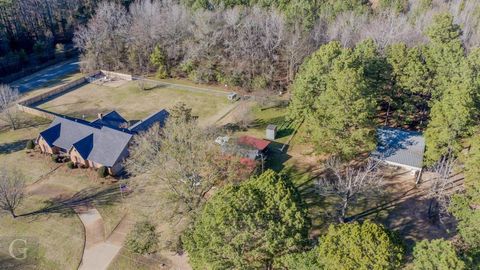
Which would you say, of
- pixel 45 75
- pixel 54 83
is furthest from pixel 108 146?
pixel 45 75

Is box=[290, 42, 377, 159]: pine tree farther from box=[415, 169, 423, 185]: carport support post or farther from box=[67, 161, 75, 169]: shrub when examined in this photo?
box=[67, 161, 75, 169]: shrub

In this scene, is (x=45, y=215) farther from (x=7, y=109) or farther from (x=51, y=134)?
(x=7, y=109)

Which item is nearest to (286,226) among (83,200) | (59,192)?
(83,200)

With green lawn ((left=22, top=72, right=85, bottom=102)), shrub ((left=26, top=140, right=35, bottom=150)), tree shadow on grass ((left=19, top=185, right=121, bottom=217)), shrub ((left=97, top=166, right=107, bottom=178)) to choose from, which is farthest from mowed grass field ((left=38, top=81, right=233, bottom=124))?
tree shadow on grass ((left=19, top=185, right=121, bottom=217))

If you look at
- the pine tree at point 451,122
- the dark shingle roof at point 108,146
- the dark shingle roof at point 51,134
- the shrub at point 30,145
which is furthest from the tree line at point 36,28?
the pine tree at point 451,122

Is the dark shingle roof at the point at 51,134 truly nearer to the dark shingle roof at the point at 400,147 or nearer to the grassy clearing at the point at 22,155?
the grassy clearing at the point at 22,155

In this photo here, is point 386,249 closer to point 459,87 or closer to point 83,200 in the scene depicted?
point 459,87
